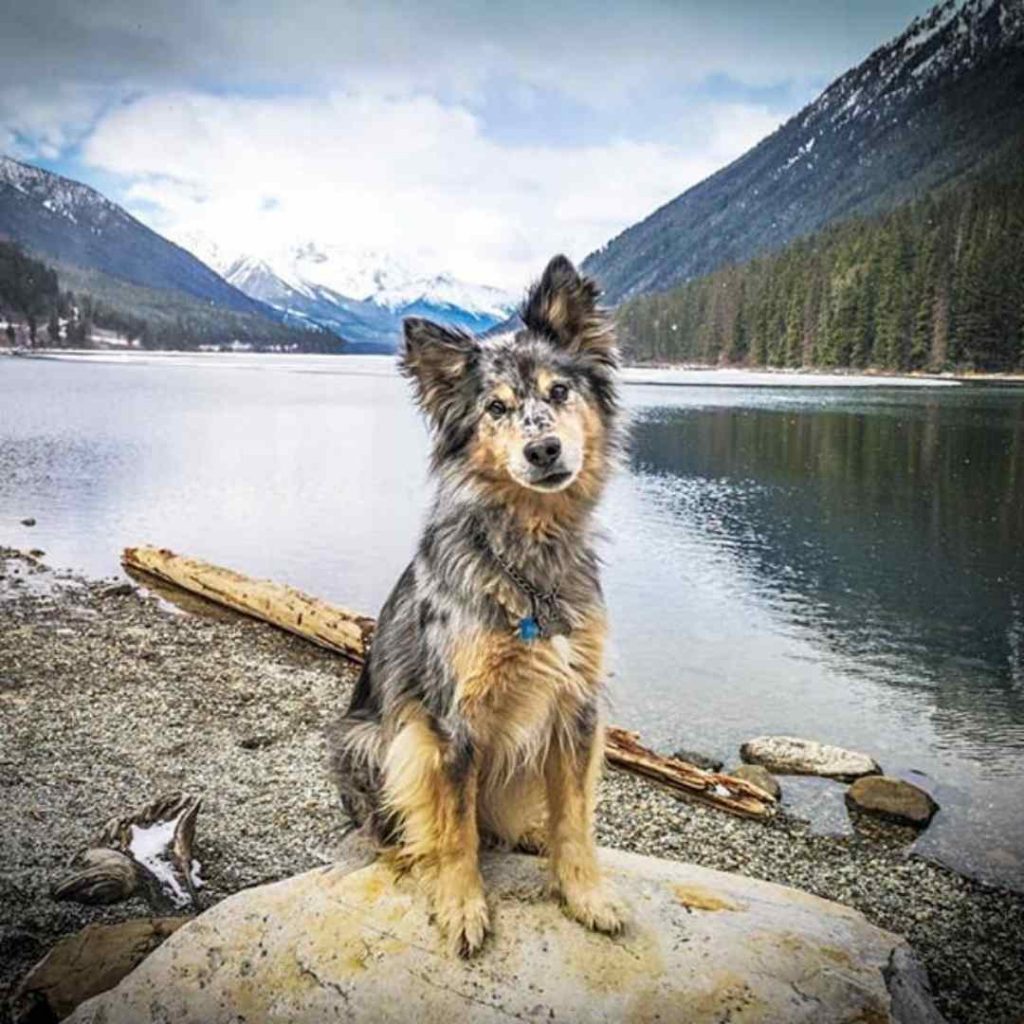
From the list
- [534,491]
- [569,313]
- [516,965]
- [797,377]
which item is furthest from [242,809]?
[797,377]

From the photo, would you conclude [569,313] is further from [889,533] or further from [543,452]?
[889,533]

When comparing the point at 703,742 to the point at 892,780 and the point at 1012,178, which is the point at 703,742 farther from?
the point at 1012,178

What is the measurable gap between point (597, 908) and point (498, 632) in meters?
1.31

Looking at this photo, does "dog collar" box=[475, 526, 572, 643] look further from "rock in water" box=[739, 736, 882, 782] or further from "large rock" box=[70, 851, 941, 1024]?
"rock in water" box=[739, 736, 882, 782]

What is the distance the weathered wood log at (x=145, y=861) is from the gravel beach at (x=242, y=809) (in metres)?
0.12

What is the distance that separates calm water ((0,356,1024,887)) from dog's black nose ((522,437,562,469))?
1.95 feet

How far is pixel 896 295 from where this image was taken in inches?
3474

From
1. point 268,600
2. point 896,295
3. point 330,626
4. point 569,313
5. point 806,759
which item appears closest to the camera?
point 569,313

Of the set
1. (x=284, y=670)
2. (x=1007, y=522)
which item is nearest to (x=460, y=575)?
(x=284, y=670)

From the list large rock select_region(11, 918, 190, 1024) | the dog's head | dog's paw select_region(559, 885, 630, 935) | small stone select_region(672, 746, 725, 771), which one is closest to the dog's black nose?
the dog's head

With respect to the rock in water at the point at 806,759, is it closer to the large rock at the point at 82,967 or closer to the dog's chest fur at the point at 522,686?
the dog's chest fur at the point at 522,686

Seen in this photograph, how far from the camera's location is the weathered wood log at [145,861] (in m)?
5.61

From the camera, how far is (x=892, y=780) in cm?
866

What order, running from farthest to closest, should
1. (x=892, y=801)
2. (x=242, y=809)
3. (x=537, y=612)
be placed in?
(x=892, y=801) < (x=242, y=809) < (x=537, y=612)
